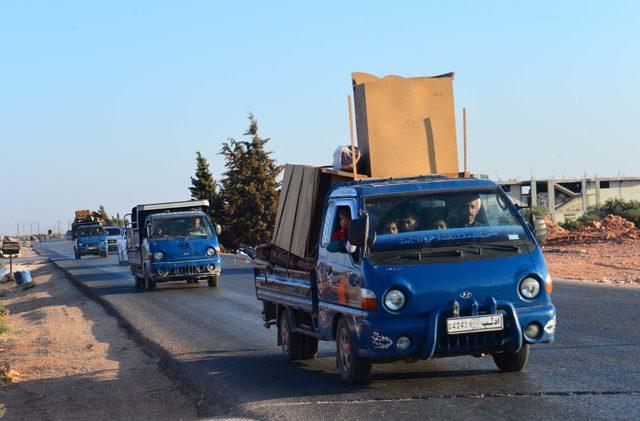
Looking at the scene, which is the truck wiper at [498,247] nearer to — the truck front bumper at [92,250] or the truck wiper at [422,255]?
the truck wiper at [422,255]

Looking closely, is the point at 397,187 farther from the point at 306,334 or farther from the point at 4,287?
the point at 4,287

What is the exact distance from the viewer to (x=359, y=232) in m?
8.49

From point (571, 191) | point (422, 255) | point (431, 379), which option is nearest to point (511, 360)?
point (431, 379)

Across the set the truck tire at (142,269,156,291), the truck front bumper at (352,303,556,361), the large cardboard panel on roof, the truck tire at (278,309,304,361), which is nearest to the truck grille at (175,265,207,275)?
the truck tire at (142,269,156,291)

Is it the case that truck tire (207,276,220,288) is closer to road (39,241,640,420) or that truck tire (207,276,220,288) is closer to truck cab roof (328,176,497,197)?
road (39,241,640,420)

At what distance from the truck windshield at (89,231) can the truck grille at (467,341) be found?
A: 56.2m

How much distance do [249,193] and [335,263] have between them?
185 ft

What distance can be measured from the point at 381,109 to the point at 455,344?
10.1ft

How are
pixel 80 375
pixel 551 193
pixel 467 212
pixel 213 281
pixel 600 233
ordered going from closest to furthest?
pixel 467 212 < pixel 80 375 < pixel 213 281 < pixel 600 233 < pixel 551 193

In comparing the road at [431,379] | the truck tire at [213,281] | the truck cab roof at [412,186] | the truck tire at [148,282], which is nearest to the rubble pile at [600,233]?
the truck tire at [213,281]

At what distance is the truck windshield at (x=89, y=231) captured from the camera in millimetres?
62219

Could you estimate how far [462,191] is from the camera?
9.27 meters

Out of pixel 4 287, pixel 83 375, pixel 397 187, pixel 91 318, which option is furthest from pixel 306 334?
pixel 4 287

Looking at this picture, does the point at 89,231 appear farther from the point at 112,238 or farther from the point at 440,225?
the point at 440,225
